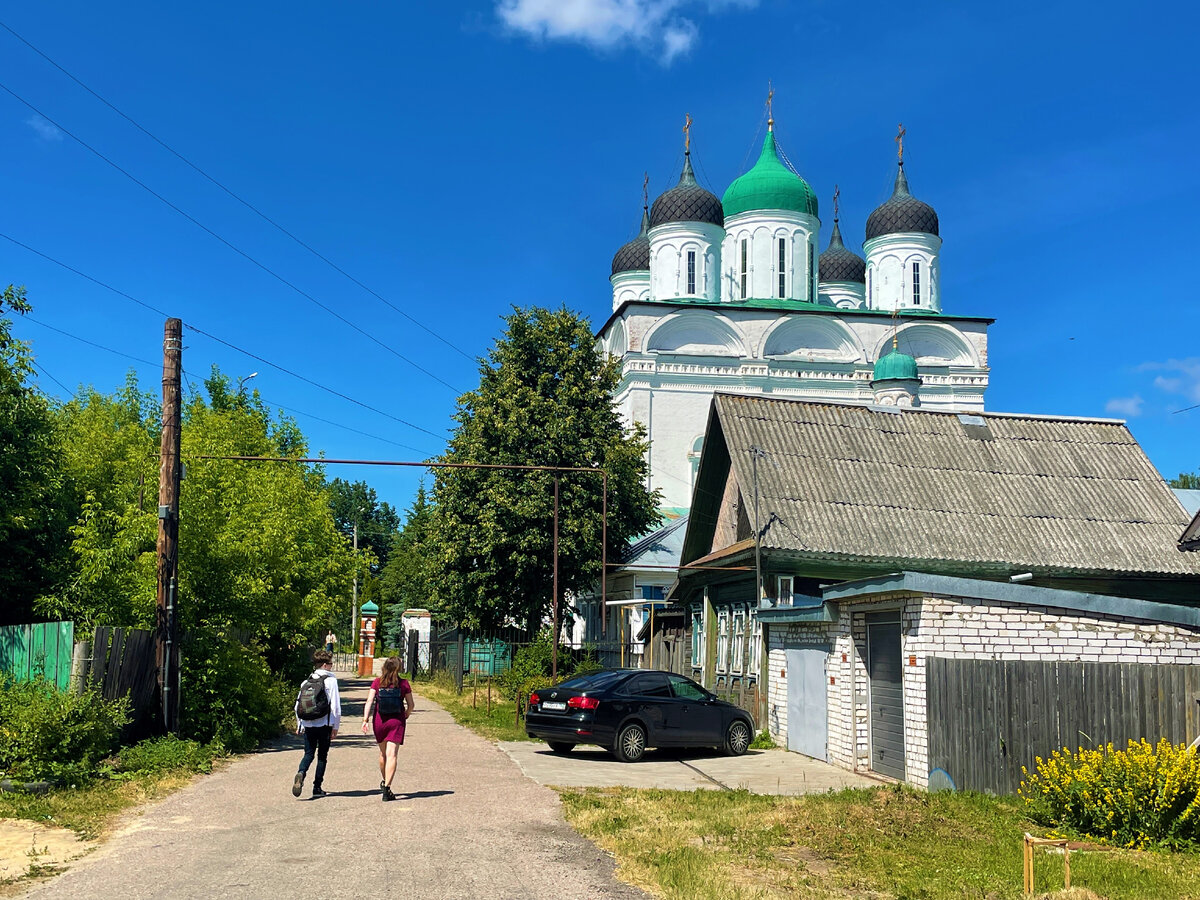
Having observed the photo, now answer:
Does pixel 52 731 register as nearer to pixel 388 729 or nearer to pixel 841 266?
pixel 388 729

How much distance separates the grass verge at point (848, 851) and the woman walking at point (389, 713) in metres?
1.90

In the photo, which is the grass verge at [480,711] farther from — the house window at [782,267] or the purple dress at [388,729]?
the house window at [782,267]

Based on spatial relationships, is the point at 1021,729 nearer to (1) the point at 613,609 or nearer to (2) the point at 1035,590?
(2) the point at 1035,590

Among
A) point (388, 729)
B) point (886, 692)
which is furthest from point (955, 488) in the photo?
point (388, 729)

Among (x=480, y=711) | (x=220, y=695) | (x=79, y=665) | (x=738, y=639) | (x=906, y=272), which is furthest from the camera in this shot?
(x=906, y=272)

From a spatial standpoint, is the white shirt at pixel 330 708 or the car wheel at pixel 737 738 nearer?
the white shirt at pixel 330 708

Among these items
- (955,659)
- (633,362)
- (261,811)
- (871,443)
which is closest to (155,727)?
(261,811)

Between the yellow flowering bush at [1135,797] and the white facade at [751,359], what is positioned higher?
the white facade at [751,359]

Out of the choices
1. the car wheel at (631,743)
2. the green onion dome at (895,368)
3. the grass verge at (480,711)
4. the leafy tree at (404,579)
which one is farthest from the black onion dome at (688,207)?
the car wheel at (631,743)

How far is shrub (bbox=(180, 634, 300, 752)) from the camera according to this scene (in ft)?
56.9

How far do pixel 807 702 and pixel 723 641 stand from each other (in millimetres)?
5931

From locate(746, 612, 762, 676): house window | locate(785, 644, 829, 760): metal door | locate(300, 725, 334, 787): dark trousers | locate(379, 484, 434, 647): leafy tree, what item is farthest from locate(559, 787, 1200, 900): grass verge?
locate(379, 484, 434, 647): leafy tree

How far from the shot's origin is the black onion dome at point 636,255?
2758 inches

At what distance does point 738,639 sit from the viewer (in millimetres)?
23266
